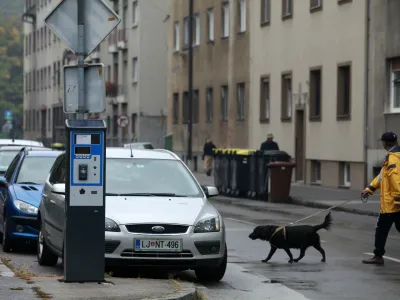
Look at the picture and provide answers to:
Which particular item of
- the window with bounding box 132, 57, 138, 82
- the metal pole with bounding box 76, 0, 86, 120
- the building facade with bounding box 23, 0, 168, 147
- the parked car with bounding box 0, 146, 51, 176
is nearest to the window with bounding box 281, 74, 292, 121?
the building facade with bounding box 23, 0, 168, 147

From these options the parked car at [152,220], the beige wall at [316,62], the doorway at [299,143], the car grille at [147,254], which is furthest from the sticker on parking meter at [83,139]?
the doorway at [299,143]

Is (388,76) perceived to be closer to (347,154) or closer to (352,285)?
(347,154)

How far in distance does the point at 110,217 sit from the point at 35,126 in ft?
318

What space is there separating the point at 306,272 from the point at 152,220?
2.53 metres

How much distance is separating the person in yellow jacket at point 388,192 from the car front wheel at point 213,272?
2883 mm

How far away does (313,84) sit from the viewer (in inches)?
1580

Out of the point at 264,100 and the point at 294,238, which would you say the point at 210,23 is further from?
the point at 294,238

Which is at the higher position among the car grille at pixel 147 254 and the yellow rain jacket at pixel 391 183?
the yellow rain jacket at pixel 391 183

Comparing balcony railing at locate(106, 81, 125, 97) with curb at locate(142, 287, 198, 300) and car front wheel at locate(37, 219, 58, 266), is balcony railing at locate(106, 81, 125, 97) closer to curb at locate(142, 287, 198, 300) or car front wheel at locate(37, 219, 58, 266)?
car front wheel at locate(37, 219, 58, 266)

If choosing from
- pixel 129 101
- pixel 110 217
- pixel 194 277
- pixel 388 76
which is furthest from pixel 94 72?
pixel 129 101

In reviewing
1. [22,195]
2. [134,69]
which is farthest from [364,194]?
[134,69]

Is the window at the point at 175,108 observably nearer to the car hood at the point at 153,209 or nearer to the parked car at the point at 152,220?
the parked car at the point at 152,220

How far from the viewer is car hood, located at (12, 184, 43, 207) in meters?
15.9

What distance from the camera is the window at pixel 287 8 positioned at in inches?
1672
